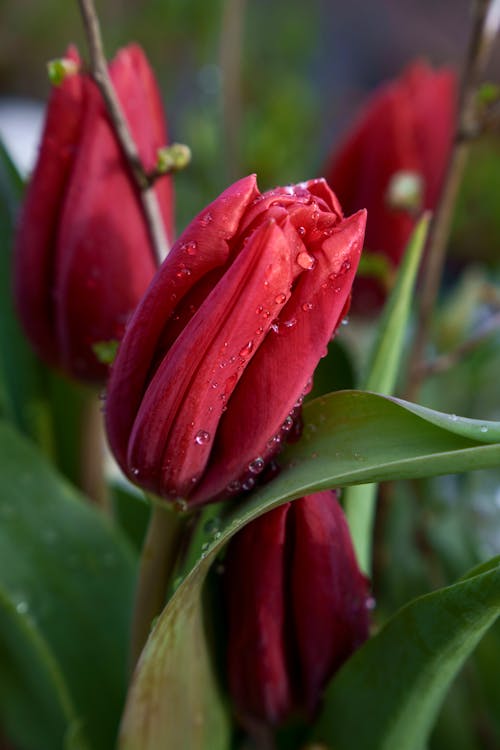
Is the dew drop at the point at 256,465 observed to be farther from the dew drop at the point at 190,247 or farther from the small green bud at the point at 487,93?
the small green bud at the point at 487,93

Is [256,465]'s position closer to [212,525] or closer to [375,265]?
[212,525]

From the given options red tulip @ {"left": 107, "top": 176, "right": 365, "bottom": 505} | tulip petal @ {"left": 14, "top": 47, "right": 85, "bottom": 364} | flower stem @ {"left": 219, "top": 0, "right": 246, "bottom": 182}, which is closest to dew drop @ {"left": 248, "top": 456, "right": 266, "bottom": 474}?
red tulip @ {"left": 107, "top": 176, "right": 365, "bottom": 505}

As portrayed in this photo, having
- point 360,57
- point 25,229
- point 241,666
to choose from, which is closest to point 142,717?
point 241,666

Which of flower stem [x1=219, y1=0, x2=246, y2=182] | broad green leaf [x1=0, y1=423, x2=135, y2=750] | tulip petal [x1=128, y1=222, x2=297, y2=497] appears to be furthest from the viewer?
flower stem [x1=219, y1=0, x2=246, y2=182]

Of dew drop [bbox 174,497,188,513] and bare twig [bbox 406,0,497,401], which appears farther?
bare twig [bbox 406,0,497,401]

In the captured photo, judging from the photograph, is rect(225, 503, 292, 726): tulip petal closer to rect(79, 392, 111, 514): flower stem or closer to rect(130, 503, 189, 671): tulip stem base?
rect(130, 503, 189, 671): tulip stem base

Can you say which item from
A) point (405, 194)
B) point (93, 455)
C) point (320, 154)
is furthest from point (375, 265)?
point (320, 154)

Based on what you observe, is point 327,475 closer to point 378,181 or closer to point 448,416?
point 448,416
